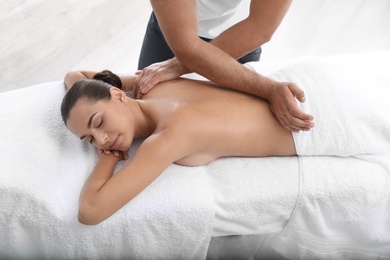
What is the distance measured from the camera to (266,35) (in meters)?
1.46

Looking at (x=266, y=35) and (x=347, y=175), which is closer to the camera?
(x=347, y=175)

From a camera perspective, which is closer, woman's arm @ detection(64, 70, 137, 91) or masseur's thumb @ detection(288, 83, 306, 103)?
masseur's thumb @ detection(288, 83, 306, 103)

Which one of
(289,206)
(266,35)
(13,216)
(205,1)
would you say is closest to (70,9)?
(205,1)

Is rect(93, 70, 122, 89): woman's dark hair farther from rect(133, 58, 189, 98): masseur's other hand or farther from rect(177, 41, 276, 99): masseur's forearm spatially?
rect(177, 41, 276, 99): masseur's forearm

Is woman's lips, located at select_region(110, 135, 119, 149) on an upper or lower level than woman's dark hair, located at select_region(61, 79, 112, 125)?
lower

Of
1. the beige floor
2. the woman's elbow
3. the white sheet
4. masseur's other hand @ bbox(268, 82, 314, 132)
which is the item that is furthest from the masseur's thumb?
the beige floor

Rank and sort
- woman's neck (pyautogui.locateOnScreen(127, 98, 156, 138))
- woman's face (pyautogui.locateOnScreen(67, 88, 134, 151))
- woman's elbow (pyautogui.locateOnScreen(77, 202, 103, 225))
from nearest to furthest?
woman's elbow (pyautogui.locateOnScreen(77, 202, 103, 225)), woman's face (pyautogui.locateOnScreen(67, 88, 134, 151)), woman's neck (pyautogui.locateOnScreen(127, 98, 156, 138))

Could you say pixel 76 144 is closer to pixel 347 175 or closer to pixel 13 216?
pixel 13 216

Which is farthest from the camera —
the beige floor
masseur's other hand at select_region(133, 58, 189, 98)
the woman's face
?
the beige floor

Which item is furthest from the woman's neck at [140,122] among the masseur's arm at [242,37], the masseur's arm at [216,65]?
the masseur's arm at [216,65]

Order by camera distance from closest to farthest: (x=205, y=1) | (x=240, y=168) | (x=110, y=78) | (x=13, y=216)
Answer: (x=13, y=216) → (x=240, y=168) → (x=110, y=78) → (x=205, y=1)

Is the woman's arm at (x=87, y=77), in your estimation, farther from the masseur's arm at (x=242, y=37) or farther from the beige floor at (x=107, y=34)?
the beige floor at (x=107, y=34)

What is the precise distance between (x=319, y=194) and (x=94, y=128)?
669mm

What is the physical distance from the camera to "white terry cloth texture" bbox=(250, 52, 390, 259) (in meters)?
1.22
